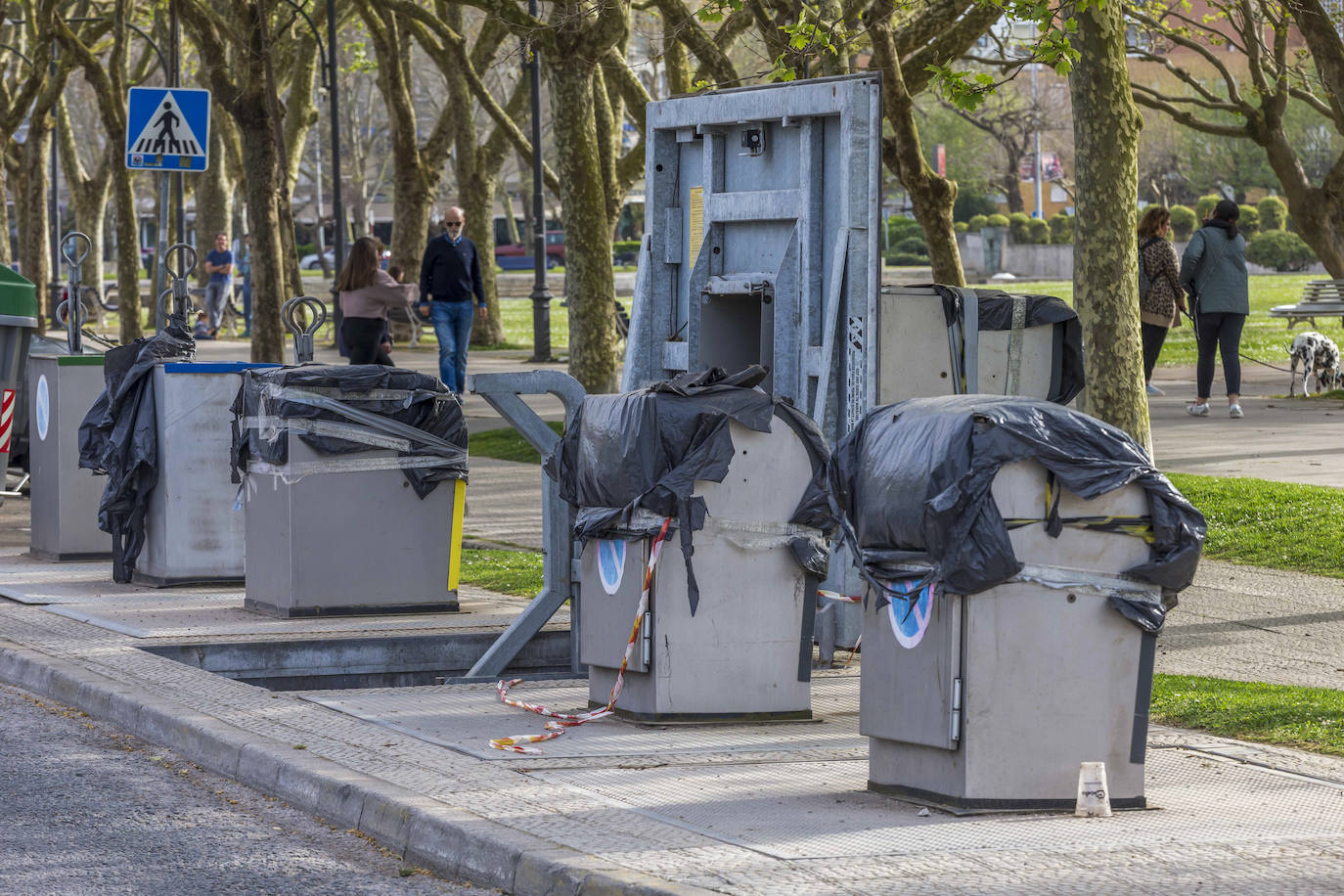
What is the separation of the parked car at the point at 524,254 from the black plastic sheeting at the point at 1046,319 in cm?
7129

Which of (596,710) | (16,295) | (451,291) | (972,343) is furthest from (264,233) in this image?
(596,710)

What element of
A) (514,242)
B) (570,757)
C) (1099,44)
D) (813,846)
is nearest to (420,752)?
(570,757)

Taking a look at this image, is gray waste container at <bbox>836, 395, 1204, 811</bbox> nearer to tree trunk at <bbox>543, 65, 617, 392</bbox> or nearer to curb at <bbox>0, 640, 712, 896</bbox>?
curb at <bbox>0, 640, 712, 896</bbox>

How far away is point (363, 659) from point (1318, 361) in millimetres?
13545

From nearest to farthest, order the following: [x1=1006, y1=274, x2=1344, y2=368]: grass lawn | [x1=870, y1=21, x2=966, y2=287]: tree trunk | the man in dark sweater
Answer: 1. [x1=870, y1=21, x2=966, y2=287]: tree trunk
2. the man in dark sweater
3. [x1=1006, y1=274, x2=1344, y2=368]: grass lawn

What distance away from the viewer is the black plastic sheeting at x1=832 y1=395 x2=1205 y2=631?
17.6 ft

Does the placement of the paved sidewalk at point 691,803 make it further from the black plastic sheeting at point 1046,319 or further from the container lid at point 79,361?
the container lid at point 79,361

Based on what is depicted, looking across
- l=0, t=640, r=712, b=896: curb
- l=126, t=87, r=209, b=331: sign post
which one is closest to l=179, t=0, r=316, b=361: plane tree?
l=126, t=87, r=209, b=331: sign post

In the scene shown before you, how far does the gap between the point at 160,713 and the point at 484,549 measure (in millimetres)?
4942

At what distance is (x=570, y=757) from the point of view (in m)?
6.35

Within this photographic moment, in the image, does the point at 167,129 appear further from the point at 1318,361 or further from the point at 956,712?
the point at 956,712

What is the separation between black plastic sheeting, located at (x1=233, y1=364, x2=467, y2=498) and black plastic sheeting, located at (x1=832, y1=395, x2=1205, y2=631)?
153 inches

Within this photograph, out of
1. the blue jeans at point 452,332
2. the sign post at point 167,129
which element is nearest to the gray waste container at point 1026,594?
the sign post at point 167,129

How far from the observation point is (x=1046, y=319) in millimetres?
8523
